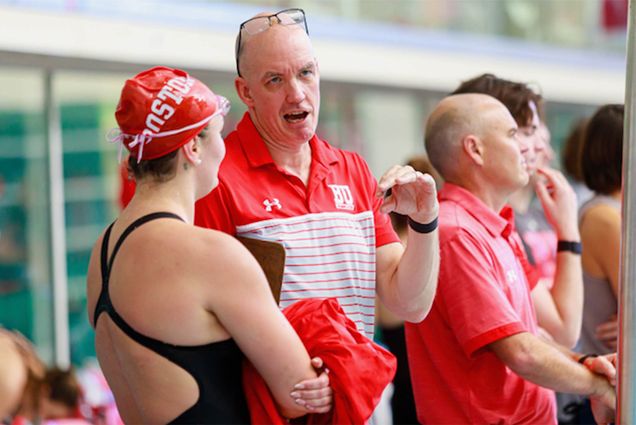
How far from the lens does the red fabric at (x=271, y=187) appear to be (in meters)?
2.71

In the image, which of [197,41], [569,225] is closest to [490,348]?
[569,225]

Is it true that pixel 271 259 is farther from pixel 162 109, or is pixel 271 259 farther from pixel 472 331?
pixel 472 331

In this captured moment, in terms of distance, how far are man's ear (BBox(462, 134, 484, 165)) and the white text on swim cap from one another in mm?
1227

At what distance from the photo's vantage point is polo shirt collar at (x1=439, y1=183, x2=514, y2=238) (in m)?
3.27

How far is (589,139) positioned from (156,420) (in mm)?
2578

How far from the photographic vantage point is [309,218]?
109 inches

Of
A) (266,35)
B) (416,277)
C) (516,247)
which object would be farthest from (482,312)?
(266,35)

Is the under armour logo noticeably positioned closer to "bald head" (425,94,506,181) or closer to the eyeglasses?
the eyeglasses

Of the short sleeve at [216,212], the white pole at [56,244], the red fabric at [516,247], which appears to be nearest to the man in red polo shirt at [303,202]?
the short sleeve at [216,212]

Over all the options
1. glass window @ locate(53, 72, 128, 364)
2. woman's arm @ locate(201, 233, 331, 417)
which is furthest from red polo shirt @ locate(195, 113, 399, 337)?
glass window @ locate(53, 72, 128, 364)

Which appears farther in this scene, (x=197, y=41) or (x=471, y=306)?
(x=197, y=41)

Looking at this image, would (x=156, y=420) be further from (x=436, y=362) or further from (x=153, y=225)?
(x=436, y=362)

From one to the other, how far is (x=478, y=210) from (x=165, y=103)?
1.32m

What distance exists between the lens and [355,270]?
2797 millimetres
